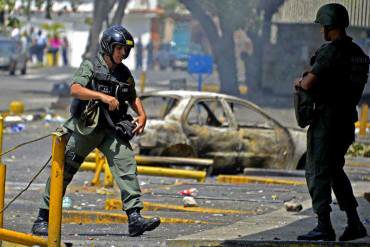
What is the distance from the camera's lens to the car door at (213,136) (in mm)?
17109

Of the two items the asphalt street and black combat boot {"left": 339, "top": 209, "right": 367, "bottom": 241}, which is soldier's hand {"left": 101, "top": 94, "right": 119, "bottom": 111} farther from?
black combat boot {"left": 339, "top": 209, "right": 367, "bottom": 241}

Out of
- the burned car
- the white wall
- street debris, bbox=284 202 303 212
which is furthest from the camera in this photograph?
the white wall

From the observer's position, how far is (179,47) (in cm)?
7269

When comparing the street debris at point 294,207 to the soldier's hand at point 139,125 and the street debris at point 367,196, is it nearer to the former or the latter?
the street debris at point 367,196

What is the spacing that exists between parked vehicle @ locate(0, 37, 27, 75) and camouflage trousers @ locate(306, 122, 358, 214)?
41827 mm

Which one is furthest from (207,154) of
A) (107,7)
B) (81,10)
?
(81,10)

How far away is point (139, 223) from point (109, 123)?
2.71 ft

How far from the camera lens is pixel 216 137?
17.2 meters

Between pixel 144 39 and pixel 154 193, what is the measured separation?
65930mm

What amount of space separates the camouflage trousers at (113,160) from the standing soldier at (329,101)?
4.77 ft

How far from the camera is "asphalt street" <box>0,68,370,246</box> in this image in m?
9.20

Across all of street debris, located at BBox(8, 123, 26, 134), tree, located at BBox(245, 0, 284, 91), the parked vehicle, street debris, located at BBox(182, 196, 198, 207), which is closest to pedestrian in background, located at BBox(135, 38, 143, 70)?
the parked vehicle

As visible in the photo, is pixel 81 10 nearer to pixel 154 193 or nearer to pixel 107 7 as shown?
pixel 107 7

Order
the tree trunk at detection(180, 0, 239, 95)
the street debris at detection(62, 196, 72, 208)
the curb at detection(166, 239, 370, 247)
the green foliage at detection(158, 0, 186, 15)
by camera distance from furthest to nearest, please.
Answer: the green foliage at detection(158, 0, 186, 15)
the tree trunk at detection(180, 0, 239, 95)
the street debris at detection(62, 196, 72, 208)
the curb at detection(166, 239, 370, 247)
